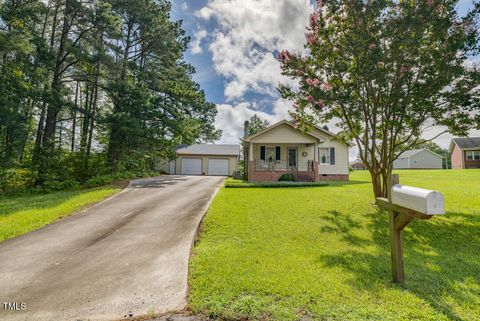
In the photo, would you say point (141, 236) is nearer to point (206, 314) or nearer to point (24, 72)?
point (206, 314)

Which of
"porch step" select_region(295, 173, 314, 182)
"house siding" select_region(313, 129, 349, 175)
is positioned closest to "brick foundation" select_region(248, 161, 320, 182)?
"porch step" select_region(295, 173, 314, 182)

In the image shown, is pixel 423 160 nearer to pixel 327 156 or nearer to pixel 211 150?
pixel 327 156

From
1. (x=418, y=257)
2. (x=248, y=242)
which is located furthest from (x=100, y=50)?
(x=418, y=257)

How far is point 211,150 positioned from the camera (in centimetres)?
2800

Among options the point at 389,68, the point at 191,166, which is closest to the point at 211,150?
the point at 191,166

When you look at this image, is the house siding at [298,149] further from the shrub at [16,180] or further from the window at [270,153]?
the shrub at [16,180]

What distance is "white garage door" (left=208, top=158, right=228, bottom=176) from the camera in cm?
2688

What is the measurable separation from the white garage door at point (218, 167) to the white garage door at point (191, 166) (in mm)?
1205

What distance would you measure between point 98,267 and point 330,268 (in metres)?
3.97

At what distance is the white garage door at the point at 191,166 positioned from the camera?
1053 inches

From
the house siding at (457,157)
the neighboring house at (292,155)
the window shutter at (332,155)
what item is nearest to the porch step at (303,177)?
the neighboring house at (292,155)

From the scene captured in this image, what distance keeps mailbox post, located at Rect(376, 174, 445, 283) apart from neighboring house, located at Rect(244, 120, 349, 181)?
40.5 feet

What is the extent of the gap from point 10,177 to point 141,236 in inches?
513

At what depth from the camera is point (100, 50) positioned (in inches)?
595
